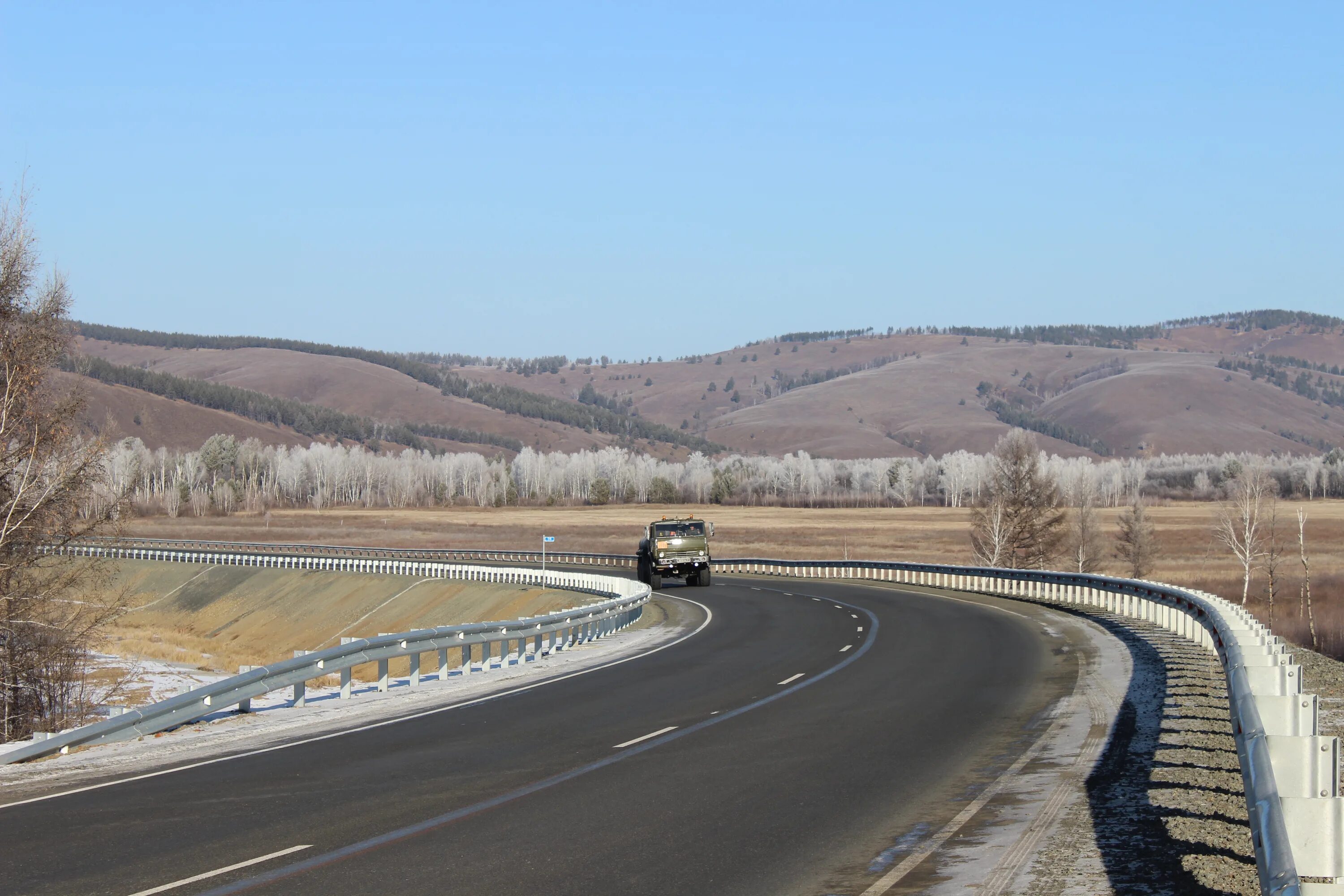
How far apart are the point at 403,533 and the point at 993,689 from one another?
112 m

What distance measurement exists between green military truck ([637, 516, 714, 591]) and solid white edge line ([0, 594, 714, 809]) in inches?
999

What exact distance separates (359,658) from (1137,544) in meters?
75.8

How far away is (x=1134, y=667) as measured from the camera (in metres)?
20.9

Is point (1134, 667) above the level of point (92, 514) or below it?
below

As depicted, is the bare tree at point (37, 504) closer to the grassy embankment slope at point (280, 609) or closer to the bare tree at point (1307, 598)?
the grassy embankment slope at point (280, 609)

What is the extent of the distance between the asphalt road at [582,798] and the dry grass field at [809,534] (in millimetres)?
31703

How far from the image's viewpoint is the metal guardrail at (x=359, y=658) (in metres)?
14.0

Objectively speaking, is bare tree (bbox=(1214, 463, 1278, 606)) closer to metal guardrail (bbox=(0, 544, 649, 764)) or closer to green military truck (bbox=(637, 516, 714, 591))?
green military truck (bbox=(637, 516, 714, 591))

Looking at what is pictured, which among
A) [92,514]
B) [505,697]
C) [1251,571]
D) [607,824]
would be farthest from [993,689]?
[1251,571]

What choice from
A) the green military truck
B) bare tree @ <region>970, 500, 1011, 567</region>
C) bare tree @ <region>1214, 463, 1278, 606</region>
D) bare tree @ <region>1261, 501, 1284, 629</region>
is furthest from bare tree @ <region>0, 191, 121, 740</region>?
bare tree @ <region>970, 500, 1011, 567</region>

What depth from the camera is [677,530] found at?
53.2 metres

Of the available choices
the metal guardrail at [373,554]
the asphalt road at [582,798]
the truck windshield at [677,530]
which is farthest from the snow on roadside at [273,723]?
the metal guardrail at [373,554]

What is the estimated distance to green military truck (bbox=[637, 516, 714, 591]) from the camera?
5244 centimetres

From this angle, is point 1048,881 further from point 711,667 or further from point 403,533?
point 403,533
